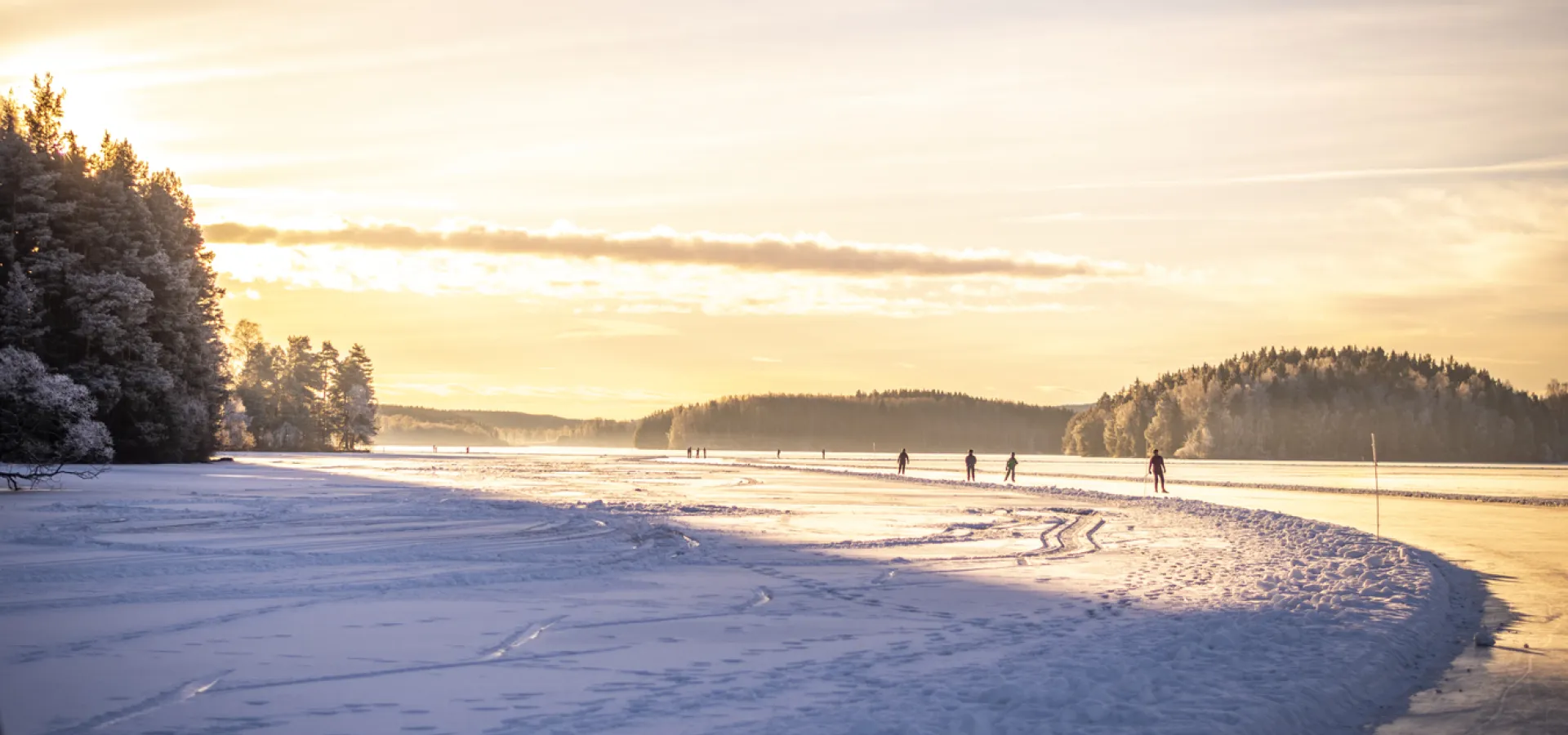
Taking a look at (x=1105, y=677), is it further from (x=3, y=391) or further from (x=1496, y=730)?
(x=3, y=391)

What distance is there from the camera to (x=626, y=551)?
18984 millimetres

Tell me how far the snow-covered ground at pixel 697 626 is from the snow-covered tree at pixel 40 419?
1495cm

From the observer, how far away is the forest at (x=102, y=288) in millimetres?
51469

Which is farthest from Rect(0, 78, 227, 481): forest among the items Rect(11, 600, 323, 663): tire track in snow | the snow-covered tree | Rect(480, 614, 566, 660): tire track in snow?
Rect(480, 614, 566, 660): tire track in snow

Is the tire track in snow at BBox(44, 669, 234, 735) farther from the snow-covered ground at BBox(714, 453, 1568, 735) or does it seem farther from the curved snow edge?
the snow-covered ground at BBox(714, 453, 1568, 735)

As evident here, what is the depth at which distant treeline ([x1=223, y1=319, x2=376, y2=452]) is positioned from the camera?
369ft

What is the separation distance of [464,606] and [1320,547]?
15.7m

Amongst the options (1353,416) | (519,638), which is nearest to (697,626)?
(519,638)

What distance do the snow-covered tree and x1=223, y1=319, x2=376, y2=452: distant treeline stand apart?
205 feet

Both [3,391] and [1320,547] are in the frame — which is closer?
[1320,547]

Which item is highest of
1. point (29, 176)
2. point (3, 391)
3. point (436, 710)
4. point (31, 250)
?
point (29, 176)

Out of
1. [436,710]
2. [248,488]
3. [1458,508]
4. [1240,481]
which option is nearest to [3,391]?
[248,488]

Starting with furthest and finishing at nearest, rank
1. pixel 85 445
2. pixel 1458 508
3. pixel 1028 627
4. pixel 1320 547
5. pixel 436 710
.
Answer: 1. pixel 85 445
2. pixel 1458 508
3. pixel 1320 547
4. pixel 1028 627
5. pixel 436 710

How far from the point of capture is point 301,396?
393 ft
